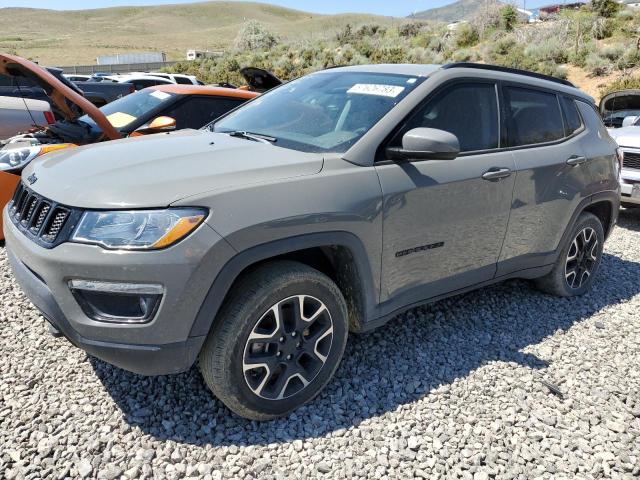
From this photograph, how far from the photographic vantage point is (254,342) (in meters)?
2.51

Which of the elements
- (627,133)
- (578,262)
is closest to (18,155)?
(578,262)

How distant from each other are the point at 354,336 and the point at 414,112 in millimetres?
1514

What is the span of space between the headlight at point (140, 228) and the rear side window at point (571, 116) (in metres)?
3.15

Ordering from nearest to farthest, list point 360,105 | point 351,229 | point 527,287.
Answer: point 351,229, point 360,105, point 527,287

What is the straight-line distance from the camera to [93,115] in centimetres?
478

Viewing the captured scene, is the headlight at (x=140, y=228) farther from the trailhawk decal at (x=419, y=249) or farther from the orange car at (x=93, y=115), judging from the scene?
the orange car at (x=93, y=115)

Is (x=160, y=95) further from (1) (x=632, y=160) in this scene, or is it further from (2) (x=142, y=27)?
(2) (x=142, y=27)

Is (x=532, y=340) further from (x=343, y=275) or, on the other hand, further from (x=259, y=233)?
(x=259, y=233)

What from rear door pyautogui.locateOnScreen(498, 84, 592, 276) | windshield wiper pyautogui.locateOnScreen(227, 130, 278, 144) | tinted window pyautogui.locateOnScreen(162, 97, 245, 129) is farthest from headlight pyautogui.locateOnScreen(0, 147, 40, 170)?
rear door pyautogui.locateOnScreen(498, 84, 592, 276)

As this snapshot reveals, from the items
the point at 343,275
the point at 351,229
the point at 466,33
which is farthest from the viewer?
the point at 466,33

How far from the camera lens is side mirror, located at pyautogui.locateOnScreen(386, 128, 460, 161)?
8.96 ft

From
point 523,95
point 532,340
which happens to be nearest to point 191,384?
point 532,340

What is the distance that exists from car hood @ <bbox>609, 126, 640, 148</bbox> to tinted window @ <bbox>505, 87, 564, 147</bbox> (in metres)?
3.44

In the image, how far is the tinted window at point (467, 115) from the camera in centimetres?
314
